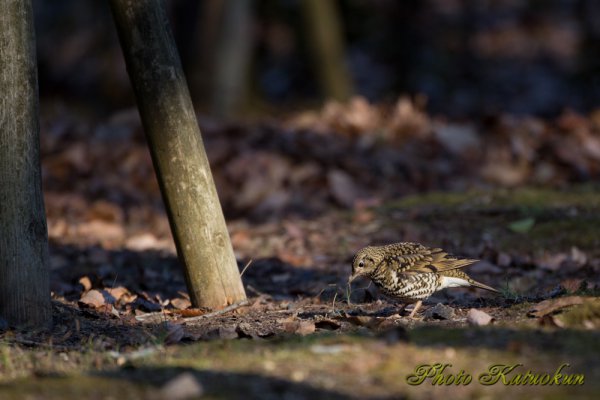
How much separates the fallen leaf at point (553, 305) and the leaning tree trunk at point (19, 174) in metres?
2.78

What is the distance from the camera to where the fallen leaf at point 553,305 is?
4.76 meters

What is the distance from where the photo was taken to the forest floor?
3.72m

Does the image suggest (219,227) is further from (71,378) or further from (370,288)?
(71,378)

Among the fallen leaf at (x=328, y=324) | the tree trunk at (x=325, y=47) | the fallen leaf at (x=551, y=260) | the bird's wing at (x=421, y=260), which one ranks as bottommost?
the fallen leaf at (x=551, y=260)

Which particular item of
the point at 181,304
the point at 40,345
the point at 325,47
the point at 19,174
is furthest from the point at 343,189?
the point at 325,47

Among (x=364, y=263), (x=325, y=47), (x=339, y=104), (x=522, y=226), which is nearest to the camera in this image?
(x=364, y=263)

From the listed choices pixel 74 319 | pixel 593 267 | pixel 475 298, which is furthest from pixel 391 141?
pixel 74 319

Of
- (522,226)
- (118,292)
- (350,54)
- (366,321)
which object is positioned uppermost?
(350,54)

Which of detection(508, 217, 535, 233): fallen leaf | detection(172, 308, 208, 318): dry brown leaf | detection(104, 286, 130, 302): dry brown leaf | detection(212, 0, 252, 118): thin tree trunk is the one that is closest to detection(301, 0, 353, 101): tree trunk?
detection(212, 0, 252, 118): thin tree trunk

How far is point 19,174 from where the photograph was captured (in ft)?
16.3

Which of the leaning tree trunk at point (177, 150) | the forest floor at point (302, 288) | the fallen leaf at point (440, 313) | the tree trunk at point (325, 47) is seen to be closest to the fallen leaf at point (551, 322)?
the forest floor at point (302, 288)

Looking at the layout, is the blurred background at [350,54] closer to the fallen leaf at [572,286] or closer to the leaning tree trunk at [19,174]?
the fallen leaf at [572,286]

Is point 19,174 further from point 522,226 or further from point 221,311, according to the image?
point 522,226

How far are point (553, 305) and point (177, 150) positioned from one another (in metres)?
2.39
